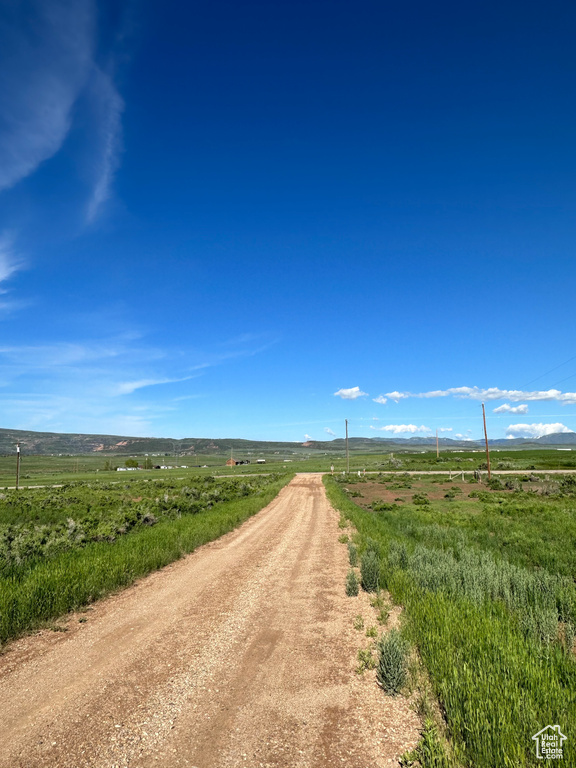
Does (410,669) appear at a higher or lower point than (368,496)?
higher

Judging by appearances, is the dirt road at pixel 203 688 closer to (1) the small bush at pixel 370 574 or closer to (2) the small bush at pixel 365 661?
(2) the small bush at pixel 365 661

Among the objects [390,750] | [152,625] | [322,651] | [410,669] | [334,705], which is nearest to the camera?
[390,750]

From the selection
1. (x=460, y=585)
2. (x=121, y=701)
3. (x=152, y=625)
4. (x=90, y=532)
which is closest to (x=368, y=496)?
(x=90, y=532)

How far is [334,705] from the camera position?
6.64m

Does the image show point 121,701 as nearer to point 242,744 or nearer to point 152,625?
point 242,744

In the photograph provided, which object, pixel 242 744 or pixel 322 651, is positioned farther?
pixel 322 651

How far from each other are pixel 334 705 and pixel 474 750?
7.90 feet
